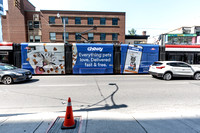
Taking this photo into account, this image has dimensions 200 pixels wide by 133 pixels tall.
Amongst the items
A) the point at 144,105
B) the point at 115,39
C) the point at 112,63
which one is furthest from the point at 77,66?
the point at 115,39

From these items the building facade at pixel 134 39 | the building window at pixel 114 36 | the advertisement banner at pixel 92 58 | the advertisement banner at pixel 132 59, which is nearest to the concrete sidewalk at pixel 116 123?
the advertisement banner at pixel 92 58

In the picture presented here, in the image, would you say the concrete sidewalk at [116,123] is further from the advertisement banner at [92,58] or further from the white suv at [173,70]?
the advertisement banner at [92,58]

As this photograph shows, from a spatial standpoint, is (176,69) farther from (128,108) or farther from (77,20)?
(77,20)

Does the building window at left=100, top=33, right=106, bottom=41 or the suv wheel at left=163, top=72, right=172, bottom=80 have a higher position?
the building window at left=100, top=33, right=106, bottom=41

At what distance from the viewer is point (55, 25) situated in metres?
26.8

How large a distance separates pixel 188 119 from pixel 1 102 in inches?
263

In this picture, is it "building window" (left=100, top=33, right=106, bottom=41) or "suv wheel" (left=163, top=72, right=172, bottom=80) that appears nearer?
"suv wheel" (left=163, top=72, right=172, bottom=80)

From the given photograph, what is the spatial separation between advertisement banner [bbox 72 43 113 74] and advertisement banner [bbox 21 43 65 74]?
4.38 feet

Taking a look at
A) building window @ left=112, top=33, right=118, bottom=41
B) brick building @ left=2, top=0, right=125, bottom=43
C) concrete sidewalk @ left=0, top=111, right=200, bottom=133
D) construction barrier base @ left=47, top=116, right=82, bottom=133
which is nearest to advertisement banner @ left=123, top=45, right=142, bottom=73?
concrete sidewalk @ left=0, top=111, right=200, bottom=133

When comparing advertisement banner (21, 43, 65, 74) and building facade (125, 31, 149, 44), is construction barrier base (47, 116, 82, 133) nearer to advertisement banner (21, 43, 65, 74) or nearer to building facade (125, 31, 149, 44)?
advertisement banner (21, 43, 65, 74)

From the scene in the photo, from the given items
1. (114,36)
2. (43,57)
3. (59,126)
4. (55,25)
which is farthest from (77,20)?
(59,126)

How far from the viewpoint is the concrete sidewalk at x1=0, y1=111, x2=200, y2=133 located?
2.70m

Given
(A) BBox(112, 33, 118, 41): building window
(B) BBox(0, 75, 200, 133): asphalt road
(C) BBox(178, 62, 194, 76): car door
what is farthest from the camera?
(A) BBox(112, 33, 118, 41): building window

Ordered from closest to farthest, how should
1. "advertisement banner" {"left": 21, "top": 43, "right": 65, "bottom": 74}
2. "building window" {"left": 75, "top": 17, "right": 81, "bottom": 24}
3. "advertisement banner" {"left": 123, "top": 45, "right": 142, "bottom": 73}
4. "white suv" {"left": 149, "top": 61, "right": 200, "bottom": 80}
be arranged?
"white suv" {"left": 149, "top": 61, "right": 200, "bottom": 80}, "advertisement banner" {"left": 21, "top": 43, "right": 65, "bottom": 74}, "advertisement banner" {"left": 123, "top": 45, "right": 142, "bottom": 73}, "building window" {"left": 75, "top": 17, "right": 81, "bottom": 24}
